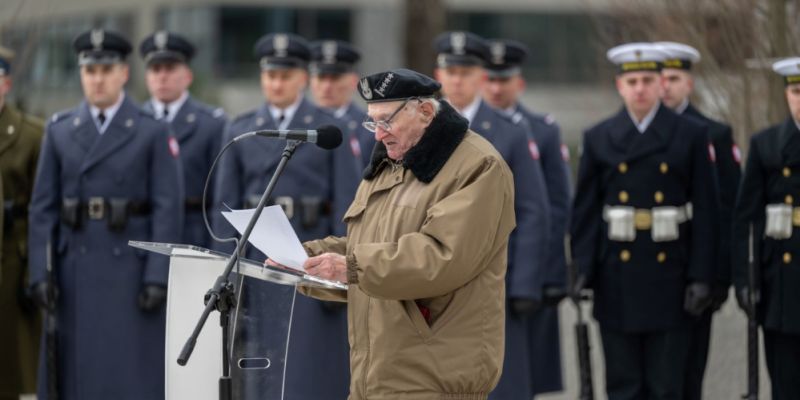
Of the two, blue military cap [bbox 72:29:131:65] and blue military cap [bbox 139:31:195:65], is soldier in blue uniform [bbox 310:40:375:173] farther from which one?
blue military cap [bbox 72:29:131:65]

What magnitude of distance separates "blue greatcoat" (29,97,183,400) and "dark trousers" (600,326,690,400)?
2.66 m

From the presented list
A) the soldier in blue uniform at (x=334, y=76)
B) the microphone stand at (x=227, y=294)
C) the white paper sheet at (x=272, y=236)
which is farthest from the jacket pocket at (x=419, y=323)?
the soldier in blue uniform at (x=334, y=76)

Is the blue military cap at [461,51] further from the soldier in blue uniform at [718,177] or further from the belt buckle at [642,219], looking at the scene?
the belt buckle at [642,219]

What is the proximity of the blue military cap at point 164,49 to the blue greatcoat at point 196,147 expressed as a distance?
410mm

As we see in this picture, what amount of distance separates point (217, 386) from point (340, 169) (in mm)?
3191

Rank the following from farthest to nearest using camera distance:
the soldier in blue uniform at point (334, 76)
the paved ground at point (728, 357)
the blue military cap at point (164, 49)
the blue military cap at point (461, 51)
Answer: the soldier in blue uniform at point (334, 76), the blue military cap at point (164, 49), the paved ground at point (728, 357), the blue military cap at point (461, 51)

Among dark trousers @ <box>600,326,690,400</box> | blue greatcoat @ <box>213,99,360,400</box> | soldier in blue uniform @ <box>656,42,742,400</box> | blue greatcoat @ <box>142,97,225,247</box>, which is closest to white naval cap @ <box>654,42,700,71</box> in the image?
soldier in blue uniform @ <box>656,42,742,400</box>

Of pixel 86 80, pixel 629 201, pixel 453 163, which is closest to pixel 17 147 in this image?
pixel 86 80

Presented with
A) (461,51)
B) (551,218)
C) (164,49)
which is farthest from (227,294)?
(164,49)

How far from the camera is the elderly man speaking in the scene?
5.49 meters

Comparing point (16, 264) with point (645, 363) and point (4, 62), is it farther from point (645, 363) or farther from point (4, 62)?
point (645, 363)

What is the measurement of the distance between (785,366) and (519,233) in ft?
5.53

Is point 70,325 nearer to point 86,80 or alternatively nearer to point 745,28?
point 86,80

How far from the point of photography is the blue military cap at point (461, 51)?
9.45 m
